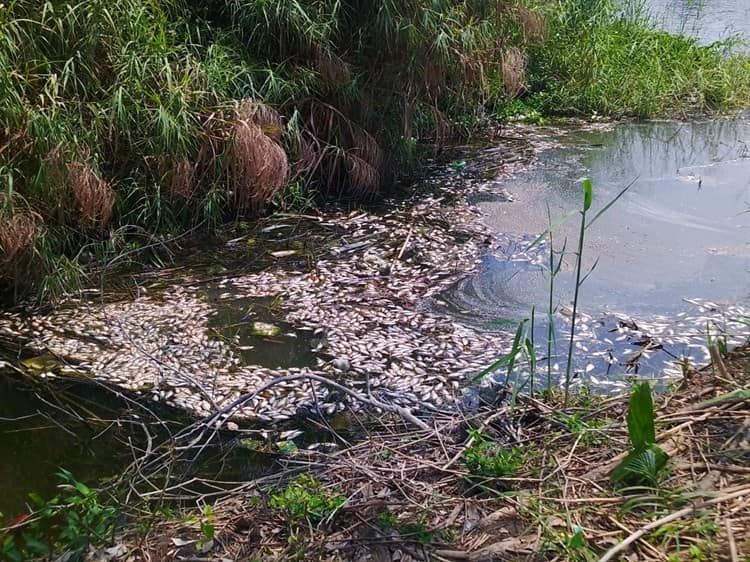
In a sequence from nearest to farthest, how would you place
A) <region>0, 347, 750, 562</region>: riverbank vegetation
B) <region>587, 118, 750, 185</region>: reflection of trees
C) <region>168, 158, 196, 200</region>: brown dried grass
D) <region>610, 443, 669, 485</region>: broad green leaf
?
1. <region>0, 347, 750, 562</region>: riverbank vegetation
2. <region>610, 443, 669, 485</region>: broad green leaf
3. <region>168, 158, 196, 200</region>: brown dried grass
4. <region>587, 118, 750, 185</region>: reflection of trees

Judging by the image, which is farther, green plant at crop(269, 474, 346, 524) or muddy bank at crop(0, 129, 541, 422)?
muddy bank at crop(0, 129, 541, 422)

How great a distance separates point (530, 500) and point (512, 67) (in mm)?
5030

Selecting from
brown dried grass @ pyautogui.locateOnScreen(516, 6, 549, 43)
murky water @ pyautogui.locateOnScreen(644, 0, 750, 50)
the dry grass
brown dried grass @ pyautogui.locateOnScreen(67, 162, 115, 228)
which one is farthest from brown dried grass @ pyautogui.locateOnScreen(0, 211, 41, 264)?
murky water @ pyautogui.locateOnScreen(644, 0, 750, 50)

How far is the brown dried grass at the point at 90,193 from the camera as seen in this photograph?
3.89 meters

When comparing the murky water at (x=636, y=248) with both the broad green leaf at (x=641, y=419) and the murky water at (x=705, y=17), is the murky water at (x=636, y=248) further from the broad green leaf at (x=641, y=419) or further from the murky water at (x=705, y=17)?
the murky water at (x=705, y=17)

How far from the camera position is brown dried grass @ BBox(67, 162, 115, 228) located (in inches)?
153

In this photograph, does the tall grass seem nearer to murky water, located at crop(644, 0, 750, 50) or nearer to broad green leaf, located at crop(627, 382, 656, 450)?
broad green leaf, located at crop(627, 382, 656, 450)

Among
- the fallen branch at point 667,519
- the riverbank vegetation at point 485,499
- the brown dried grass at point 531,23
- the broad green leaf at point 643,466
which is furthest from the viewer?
the brown dried grass at point 531,23

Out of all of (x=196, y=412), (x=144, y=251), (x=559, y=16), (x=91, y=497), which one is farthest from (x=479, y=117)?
(x=91, y=497)

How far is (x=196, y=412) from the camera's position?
308cm

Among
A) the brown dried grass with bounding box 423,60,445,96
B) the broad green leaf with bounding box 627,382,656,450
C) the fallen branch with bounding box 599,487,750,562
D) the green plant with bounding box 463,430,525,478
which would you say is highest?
the brown dried grass with bounding box 423,60,445,96

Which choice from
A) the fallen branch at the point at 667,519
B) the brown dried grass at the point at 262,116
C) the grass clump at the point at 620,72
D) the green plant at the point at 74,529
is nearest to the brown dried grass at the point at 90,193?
the brown dried grass at the point at 262,116

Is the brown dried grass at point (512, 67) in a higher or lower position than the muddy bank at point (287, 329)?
higher

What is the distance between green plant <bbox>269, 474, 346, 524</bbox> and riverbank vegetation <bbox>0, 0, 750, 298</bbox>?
2.19 meters
